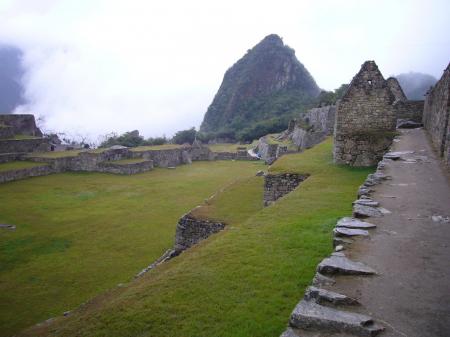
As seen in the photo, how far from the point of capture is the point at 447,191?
681 cm

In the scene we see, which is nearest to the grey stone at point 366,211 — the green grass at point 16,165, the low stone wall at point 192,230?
the low stone wall at point 192,230

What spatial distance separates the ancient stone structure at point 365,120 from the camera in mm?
12875

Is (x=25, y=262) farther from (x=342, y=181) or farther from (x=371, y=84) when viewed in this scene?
(x=371, y=84)

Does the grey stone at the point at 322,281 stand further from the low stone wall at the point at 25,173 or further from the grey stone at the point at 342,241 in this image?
the low stone wall at the point at 25,173

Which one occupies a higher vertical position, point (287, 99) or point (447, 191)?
point (287, 99)

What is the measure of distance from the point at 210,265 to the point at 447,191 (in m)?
4.59

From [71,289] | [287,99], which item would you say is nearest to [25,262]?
[71,289]

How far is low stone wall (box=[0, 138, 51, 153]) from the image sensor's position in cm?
3369

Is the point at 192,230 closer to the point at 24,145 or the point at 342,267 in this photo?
the point at 342,267

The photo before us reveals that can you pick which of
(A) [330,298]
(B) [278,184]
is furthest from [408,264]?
(B) [278,184]

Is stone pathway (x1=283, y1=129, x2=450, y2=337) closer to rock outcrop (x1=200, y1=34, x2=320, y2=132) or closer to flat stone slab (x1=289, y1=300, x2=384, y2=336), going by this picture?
flat stone slab (x1=289, y1=300, x2=384, y2=336)

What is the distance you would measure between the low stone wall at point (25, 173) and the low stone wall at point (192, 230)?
2069 cm

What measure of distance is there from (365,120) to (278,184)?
13.6 ft

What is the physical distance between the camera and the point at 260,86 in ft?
350
